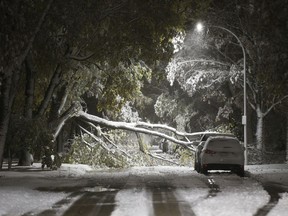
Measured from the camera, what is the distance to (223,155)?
23.6 m

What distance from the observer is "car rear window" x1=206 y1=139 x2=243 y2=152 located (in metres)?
23.7

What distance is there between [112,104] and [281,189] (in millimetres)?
16086

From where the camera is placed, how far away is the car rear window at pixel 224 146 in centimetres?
2373

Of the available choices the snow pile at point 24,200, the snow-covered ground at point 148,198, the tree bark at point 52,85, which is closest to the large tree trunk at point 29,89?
the tree bark at point 52,85

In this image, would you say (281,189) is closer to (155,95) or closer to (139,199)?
(139,199)

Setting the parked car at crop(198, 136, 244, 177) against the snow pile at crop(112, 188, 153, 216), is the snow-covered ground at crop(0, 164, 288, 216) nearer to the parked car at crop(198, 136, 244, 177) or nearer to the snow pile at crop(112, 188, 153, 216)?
the snow pile at crop(112, 188, 153, 216)

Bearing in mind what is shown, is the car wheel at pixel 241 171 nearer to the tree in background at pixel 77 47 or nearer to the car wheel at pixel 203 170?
the car wheel at pixel 203 170

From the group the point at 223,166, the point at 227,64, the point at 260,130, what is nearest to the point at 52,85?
the point at 223,166

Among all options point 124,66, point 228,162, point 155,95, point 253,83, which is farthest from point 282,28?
point 155,95

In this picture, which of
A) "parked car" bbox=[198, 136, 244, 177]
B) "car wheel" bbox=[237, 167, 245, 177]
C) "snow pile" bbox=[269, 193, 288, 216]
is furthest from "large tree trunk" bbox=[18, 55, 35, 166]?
"snow pile" bbox=[269, 193, 288, 216]

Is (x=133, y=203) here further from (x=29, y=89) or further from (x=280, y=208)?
(x=29, y=89)

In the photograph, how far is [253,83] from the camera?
3644 centimetres

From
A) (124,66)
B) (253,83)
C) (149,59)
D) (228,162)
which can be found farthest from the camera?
(253,83)

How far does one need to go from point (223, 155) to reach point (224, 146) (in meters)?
0.40
